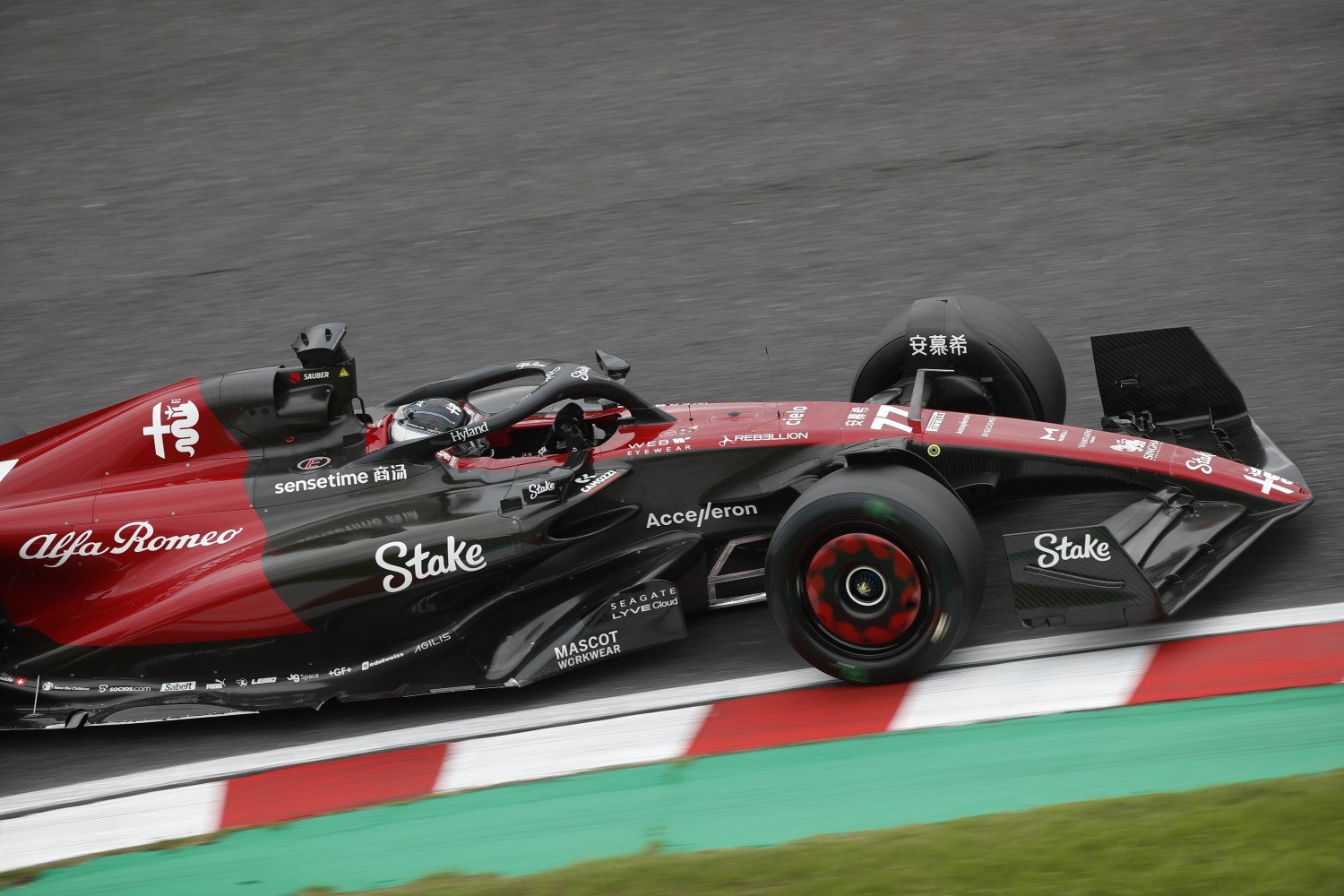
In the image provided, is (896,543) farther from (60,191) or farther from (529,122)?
(60,191)

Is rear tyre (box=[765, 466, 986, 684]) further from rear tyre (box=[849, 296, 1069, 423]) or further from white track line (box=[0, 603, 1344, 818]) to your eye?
rear tyre (box=[849, 296, 1069, 423])

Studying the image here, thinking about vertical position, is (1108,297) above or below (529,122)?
below

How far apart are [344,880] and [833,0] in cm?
997

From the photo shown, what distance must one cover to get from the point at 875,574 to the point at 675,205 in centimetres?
546

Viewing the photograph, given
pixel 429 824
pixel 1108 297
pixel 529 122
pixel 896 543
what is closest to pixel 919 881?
pixel 896 543

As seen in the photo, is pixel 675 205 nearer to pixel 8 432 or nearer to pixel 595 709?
pixel 8 432

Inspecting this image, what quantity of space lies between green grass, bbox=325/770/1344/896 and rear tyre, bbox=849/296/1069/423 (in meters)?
2.35

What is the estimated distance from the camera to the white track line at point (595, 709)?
16.7 feet

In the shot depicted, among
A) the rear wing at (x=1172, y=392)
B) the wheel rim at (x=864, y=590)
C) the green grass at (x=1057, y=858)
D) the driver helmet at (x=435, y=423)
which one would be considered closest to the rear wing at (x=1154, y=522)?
the rear wing at (x=1172, y=392)

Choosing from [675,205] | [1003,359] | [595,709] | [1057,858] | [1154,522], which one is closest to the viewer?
[1057,858]

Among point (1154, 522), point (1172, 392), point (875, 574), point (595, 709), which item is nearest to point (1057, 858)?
point (875, 574)

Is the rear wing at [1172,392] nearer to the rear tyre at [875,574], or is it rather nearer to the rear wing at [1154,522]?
the rear wing at [1154,522]

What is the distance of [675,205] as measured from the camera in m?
9.82

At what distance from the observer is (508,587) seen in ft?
17.4
